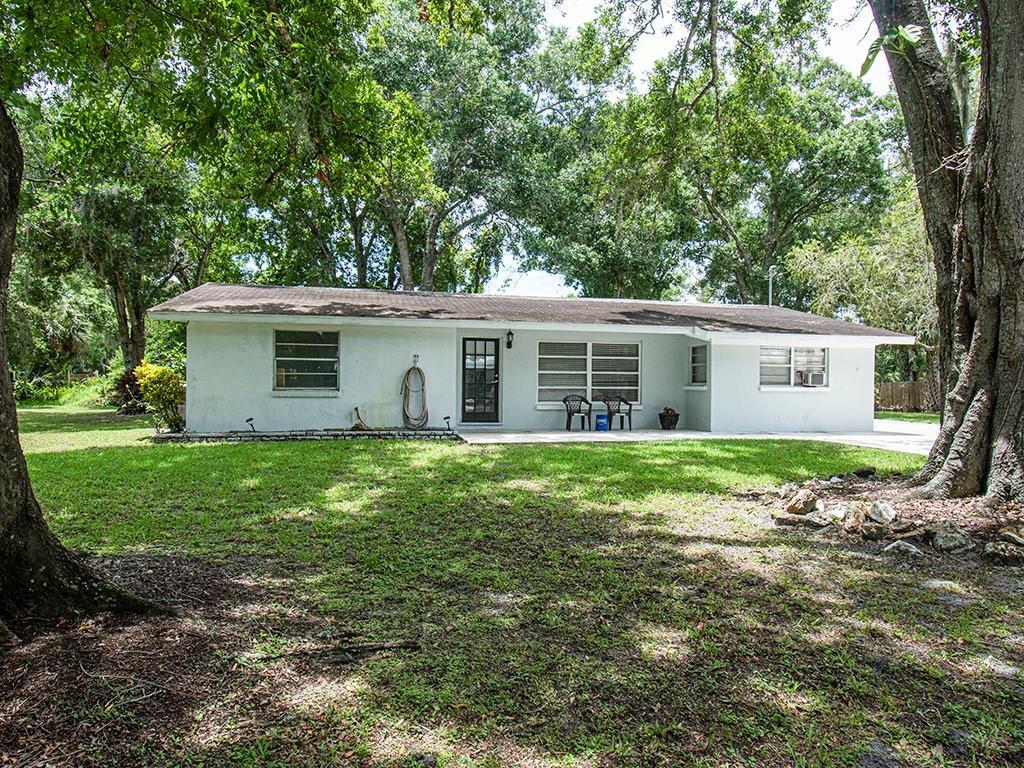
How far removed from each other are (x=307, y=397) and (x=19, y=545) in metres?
9.95

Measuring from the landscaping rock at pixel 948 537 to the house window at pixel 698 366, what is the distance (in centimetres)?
973

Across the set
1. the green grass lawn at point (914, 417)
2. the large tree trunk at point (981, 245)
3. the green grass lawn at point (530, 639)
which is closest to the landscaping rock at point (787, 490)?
the green grass lawn at point (530, 639)

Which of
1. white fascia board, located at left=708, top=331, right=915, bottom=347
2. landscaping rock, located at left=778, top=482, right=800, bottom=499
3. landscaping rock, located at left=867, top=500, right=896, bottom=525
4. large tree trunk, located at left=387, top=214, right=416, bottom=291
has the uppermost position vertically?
large tree trunk, located at left=387, top=214, right=416, bottom=291

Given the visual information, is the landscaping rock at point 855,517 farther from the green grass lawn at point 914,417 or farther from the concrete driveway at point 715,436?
the green grass lawn at point 914,417

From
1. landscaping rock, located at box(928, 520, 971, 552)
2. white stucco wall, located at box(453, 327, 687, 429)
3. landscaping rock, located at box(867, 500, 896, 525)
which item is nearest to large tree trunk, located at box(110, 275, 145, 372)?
white stucco wall, located at box(453, 327, 687, 429)

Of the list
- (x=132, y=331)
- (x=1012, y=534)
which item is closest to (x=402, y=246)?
(x=132, y=331)

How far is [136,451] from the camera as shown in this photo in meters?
9.72

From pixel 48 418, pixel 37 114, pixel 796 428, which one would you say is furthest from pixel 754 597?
pixel 48 418

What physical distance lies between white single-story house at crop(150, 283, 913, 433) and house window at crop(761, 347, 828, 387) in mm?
26

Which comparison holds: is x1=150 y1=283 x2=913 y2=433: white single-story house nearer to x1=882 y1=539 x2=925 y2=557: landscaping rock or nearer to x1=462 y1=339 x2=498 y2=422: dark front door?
x1=462 y1=339 x2=498 y2=422: dark front door

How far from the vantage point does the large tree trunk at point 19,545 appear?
285 centimetres

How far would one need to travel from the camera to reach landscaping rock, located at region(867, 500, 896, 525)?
17.5 ft

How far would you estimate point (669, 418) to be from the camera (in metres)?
14.8

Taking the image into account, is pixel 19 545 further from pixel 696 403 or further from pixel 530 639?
pixel 696 403
